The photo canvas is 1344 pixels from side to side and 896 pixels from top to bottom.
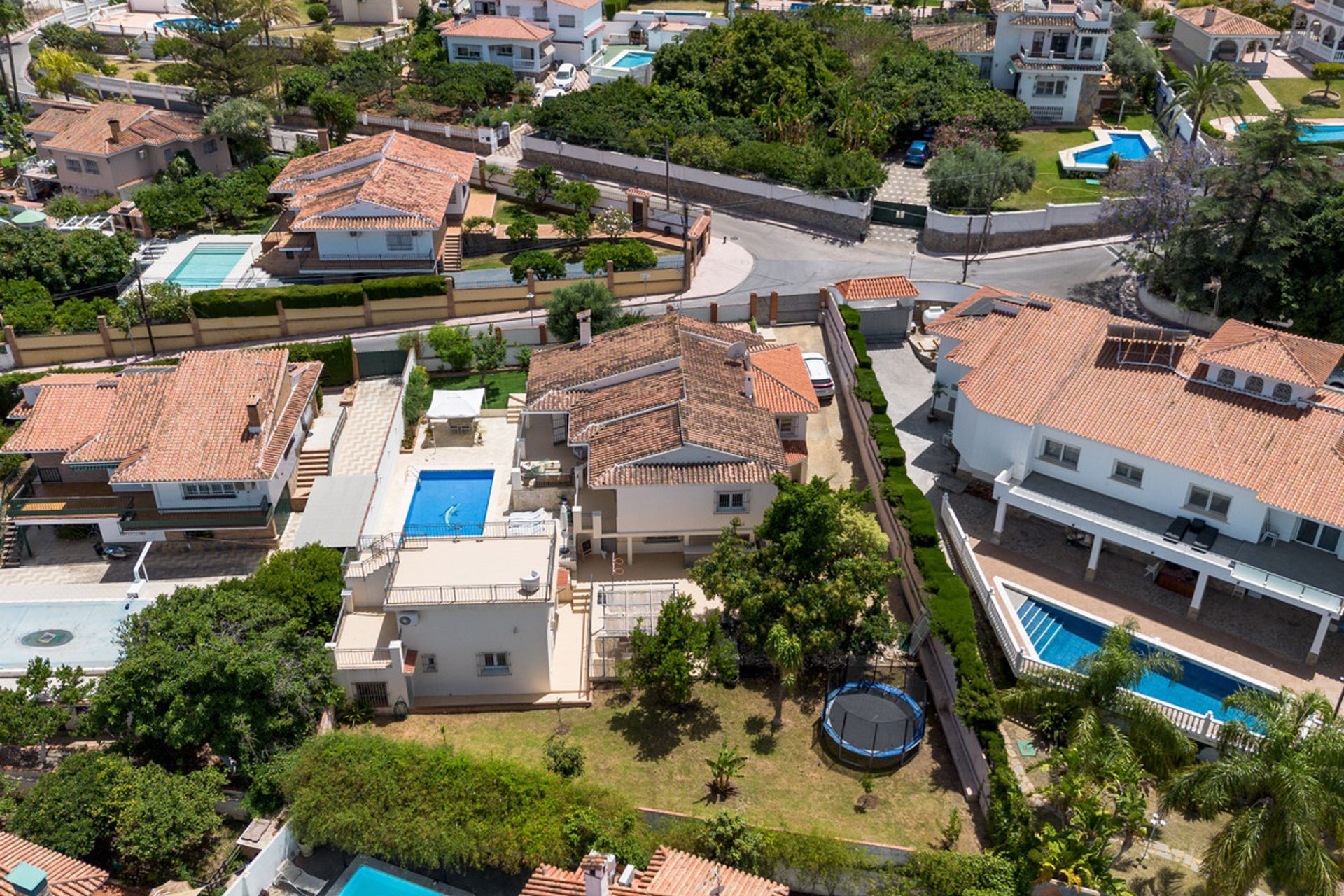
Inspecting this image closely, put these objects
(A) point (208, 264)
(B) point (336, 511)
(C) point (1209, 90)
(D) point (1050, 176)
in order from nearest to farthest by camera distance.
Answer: (B) point (336, 511) < (A) point (208, 264) < (C) point (1209, 90) < (D) point (1050, 176)

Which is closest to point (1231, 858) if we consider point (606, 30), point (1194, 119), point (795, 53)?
point (1194, 119)

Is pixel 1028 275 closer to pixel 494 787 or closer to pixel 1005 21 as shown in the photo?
pixel 1005 21

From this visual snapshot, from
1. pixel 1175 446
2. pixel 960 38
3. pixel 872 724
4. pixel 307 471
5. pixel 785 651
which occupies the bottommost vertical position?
pixel 872 724

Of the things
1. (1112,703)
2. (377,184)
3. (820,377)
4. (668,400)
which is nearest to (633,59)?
(377,184)

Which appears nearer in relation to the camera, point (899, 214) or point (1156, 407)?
point (1156, 407)

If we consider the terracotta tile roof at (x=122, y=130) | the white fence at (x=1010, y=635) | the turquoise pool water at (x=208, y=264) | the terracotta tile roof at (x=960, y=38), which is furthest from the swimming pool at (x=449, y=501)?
the terracotta tile roof at (x=960, y=38)

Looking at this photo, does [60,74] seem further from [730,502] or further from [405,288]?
[730,502]

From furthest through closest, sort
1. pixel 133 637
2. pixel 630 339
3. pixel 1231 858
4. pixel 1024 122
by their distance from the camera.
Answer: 1. pixel 1024 122
2. pixel 630 339
3. pixel 133 637
4. pixel 1231 858
